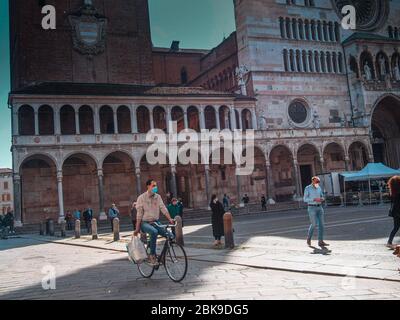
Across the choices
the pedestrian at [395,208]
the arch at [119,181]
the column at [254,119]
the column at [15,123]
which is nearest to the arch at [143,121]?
the arch at [119,181]

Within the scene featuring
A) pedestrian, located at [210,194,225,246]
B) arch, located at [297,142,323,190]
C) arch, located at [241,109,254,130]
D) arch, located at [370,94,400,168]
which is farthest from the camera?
arch, located at [370,94,400,168]

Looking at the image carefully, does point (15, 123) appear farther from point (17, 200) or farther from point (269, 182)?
point (269, 182)

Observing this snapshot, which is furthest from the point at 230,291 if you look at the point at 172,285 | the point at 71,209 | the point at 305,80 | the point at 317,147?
the point at 305,80

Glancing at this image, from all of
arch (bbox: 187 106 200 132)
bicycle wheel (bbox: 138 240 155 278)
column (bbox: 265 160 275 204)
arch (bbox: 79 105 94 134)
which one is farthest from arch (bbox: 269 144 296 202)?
bicycle wheel (bbox: 138 240 155 278)

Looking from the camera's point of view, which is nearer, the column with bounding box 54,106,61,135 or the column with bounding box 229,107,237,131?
the column with bounding box 54,106,61,135

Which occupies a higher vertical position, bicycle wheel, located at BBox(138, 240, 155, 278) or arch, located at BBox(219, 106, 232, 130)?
arch, located at BBox(219, 106, 232, 130)

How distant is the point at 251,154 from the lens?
37469mm

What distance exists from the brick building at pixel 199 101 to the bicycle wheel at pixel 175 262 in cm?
2537

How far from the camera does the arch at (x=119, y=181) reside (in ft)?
115

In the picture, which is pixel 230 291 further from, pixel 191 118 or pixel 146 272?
pixel 191 118

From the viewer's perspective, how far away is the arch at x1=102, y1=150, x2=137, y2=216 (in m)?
35.1

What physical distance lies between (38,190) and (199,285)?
29.4 meters

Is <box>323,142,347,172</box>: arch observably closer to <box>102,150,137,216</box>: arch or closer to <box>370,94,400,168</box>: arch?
<box>370,94,400,168</box>: arch

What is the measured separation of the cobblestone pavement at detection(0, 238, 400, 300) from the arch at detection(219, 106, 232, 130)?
95.8 feet
